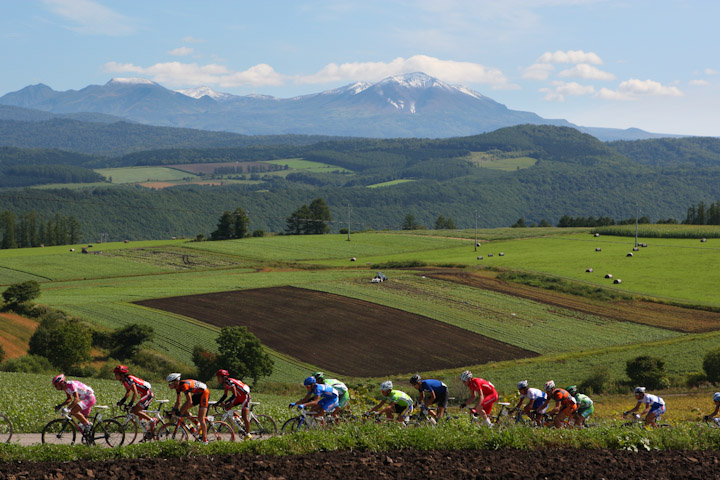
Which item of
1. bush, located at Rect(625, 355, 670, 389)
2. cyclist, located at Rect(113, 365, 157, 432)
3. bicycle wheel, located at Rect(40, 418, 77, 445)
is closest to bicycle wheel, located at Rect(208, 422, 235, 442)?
cyclist, located at Rect(113, 365, 157, 432)

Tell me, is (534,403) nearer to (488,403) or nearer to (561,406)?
(561,406)

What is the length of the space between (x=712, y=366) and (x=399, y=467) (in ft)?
127

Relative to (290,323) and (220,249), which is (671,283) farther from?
(220,249)

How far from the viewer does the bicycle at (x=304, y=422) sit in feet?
68.3

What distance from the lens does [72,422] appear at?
2014 centimetres

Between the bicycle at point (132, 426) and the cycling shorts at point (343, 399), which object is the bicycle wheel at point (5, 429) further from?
the cycling shorts at point (343, 399)

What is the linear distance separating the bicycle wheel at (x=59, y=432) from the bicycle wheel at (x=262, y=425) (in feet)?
16.8

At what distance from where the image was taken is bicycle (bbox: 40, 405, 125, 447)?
19891mm

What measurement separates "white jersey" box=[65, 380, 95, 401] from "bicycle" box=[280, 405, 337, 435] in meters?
5.74

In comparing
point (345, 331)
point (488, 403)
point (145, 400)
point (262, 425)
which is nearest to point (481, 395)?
point (488, 403)

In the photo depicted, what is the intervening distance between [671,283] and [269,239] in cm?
8803

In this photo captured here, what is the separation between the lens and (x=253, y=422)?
826 inches

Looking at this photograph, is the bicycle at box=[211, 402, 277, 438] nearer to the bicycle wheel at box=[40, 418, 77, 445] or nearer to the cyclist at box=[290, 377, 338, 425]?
the cyclist at box=[290, 377, 338, 425]

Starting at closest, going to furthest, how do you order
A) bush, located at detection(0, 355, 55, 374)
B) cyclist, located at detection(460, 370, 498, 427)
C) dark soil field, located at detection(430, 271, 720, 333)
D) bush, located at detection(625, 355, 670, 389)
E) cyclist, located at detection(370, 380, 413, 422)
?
cyclist, located at detection(370, 380, 413, 422) → cyclist, located at detection(460, 370, 498, 427) → bush, located at detection(0, 355, 55, 374) → bush, located at detection(625, 355, 670, 389) → dark soil field, located at detection(430, 271, 720, 333)
